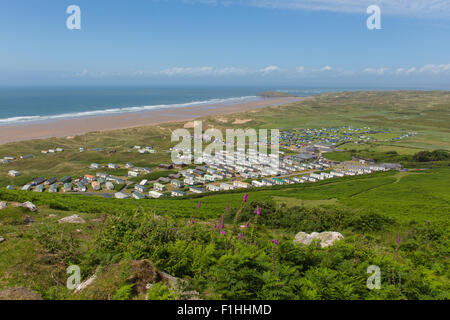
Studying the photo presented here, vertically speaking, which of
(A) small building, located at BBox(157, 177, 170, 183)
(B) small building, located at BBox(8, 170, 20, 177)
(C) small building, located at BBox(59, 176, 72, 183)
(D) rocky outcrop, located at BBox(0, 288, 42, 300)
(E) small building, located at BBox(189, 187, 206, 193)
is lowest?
(E) small building, located at BBox(189, 187, 206, 193)

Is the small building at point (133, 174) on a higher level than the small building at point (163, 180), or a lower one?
higher

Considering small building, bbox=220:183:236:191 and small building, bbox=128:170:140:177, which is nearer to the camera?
small building, bbox=220:183:236:191

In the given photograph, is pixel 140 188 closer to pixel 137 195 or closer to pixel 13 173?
pixel 137 195

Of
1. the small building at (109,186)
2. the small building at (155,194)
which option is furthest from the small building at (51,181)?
the small building at (155,194)

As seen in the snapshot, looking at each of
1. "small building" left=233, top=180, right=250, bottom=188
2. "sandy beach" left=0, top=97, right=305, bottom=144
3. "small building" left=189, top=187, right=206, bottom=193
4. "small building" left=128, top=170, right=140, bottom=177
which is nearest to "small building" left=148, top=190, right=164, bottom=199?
"small building" left=189, top=187, right=206, bottom=193

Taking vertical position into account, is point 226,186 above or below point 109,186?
below

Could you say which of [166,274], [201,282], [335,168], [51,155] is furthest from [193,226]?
[51,155]

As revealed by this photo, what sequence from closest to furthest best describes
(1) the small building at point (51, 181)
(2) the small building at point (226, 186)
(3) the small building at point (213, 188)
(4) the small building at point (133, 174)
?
(1) the small building at point (51, 181) < (3) the small building at point (213, 188) < (2) the small building at point (226, 186) < (4) the small building at point (133, 174)

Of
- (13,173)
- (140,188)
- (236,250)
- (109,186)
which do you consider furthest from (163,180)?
(236,250)

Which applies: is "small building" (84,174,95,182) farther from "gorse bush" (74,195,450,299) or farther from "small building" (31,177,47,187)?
"gorse bush" (74,195,450,299)

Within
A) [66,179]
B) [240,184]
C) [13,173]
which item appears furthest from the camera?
[13,173]

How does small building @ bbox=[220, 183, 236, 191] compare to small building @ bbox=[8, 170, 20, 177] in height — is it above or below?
below

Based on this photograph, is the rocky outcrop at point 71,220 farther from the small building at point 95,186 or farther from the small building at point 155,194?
the small building at point 95,186
